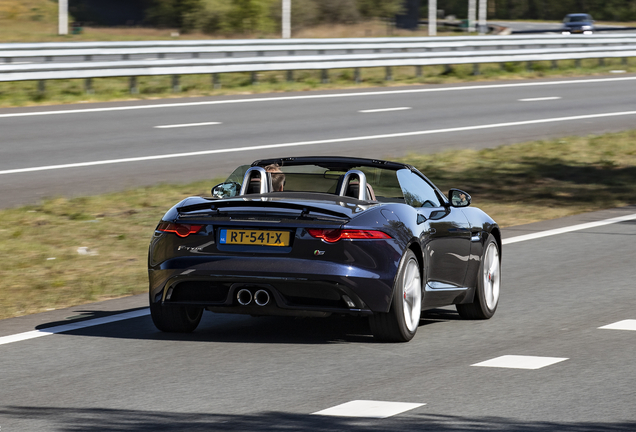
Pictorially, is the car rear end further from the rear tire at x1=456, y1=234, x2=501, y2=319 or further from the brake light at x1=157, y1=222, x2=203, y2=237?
the rear tire at x1=456, y1=234, x2=501, y2=319

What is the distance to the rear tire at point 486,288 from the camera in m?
8.27

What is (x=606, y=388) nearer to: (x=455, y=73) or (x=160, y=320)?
(x=160, y=320)

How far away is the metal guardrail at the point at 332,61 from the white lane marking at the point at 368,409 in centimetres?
1945

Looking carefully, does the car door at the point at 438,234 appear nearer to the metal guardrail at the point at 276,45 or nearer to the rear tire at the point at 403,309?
the rear tire at the point at 403,309

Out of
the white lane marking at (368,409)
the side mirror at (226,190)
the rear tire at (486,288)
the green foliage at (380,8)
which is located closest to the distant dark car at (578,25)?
the green foliage at (380,8)

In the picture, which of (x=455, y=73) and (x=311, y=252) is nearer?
(x=311, y=252)

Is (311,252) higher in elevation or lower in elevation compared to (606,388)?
higher

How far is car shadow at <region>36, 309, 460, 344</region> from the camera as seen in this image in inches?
290

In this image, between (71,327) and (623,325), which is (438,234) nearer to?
(623,325)

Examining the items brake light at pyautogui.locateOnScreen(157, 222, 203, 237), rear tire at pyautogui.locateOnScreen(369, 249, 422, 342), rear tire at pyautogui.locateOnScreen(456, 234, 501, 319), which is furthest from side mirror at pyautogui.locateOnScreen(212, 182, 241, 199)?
rear tire at pyautogui.locateOnScreen(456, 234, 501, 319)

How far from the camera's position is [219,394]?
19.0 ft

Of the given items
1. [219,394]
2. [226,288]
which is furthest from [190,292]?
[219,394]

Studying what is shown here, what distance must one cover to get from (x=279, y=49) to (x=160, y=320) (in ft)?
72.9

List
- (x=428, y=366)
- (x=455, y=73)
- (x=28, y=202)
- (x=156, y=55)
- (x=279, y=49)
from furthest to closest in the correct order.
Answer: (x=455, y=73) < (x=279, y=49) < (x=156, y=55) < (x=28, y=202) < (x=428, y=366)
